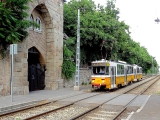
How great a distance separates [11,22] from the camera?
48.0 ft

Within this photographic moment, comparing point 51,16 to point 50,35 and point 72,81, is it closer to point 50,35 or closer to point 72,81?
point 50,35

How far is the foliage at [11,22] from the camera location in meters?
14.0

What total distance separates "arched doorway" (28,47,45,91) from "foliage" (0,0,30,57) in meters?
4.91

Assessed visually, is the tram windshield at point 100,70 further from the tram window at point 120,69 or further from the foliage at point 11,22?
the foliage at point 11,22

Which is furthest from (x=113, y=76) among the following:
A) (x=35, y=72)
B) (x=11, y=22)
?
(x=11, y=22)

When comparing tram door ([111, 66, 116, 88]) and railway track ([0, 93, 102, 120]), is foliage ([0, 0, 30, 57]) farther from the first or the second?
tram door ([111, 66, 116, 88])

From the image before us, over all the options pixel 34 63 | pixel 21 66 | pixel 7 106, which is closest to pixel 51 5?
pixel 34 63

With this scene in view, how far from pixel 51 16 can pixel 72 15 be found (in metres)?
10.5

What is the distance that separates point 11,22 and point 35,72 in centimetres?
709

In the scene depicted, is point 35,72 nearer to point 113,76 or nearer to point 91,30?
point 113,76

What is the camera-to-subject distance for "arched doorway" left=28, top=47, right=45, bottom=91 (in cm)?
2023

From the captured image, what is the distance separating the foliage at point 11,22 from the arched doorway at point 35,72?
16.1 ft

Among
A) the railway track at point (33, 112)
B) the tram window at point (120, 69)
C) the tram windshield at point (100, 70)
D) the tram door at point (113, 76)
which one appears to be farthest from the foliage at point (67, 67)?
the railway track at point (33, 112)

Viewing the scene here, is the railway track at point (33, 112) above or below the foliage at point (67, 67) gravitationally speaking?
below
